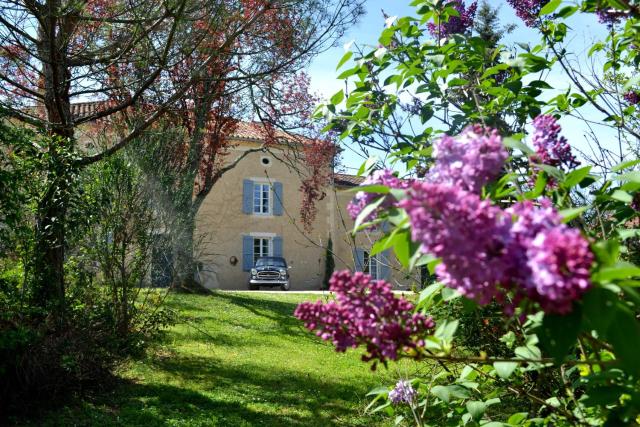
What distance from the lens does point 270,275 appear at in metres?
20.0

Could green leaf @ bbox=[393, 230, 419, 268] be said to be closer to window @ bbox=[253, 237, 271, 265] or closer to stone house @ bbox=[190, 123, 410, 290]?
stone house @ bbox=[190, 123, 410, 290]

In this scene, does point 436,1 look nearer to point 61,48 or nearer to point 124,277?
point 61,48

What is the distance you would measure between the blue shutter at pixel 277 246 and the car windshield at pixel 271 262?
1.44 meters

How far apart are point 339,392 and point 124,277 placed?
9.46ft

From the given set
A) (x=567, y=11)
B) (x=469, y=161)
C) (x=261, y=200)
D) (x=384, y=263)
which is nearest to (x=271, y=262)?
(x=261, y=200)

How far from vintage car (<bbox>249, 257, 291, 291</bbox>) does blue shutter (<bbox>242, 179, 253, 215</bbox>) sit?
263 centimetres

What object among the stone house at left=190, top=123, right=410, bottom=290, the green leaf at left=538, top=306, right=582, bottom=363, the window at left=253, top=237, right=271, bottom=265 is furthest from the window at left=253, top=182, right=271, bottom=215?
the green leaf at left=538, top=306, right=582, bottom=363

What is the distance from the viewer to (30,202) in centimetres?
514

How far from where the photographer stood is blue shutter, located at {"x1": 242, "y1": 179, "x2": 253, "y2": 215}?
2180 centimetres

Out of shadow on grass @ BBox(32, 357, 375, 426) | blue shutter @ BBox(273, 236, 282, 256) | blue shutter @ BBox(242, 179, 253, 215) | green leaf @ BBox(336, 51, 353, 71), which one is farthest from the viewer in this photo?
blue shutter @ BBox(273, 236, 282, 256)


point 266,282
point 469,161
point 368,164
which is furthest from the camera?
point 266,282

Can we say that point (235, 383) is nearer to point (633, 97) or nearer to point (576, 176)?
point (633, 97)

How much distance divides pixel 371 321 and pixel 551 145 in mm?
726

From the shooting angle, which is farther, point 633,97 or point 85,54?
point 85,54
